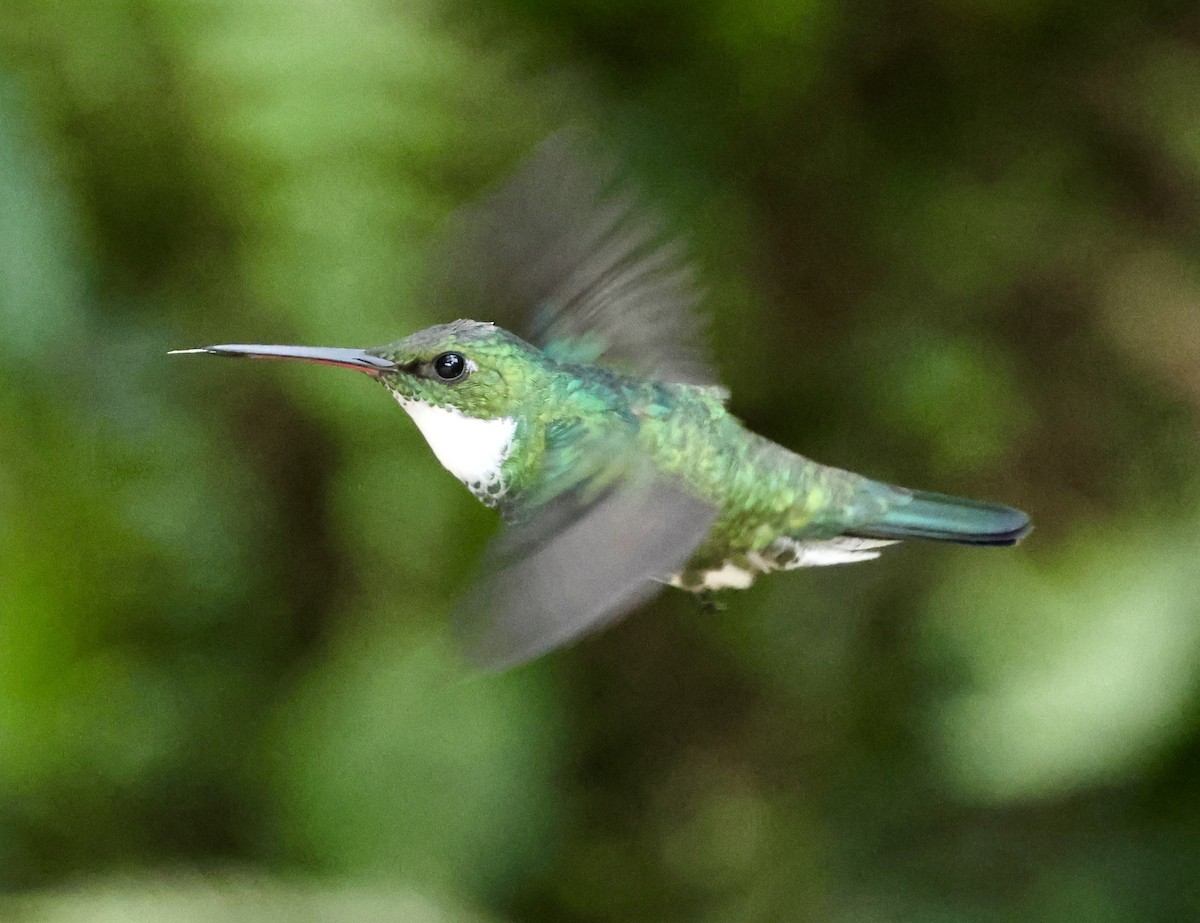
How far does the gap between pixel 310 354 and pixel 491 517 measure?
115 cm

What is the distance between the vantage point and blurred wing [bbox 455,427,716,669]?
51 cm

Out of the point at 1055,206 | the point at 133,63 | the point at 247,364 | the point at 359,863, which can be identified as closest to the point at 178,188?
the point at 133,63

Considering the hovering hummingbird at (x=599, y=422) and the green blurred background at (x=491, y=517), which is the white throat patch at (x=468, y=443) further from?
the green blurred background at (x=491, y=517)

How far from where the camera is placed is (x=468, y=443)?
725mm

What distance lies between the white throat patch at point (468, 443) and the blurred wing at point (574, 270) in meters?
0.12

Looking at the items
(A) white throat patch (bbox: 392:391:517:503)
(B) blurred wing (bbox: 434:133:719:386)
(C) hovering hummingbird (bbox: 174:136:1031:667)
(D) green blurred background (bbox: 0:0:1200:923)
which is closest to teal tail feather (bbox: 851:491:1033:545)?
(C) hovering hummingbird (bbox: 174:136:1031:667)

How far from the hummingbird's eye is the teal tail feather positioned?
0.32 m

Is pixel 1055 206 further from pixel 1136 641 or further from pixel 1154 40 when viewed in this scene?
pixel 1136 641

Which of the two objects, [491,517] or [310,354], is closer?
[310,354]

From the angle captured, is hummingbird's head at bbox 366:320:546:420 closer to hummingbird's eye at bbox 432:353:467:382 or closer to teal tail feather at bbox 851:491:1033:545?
hummingbird's eye at bbox 432:353:467:382

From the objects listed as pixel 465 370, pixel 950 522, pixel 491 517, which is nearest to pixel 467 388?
pixel 465 370

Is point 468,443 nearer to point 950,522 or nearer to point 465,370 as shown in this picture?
point 465,370

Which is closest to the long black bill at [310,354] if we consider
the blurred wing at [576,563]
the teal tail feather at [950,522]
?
the blurred wing at [576,563]

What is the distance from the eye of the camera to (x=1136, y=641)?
1.52 m
